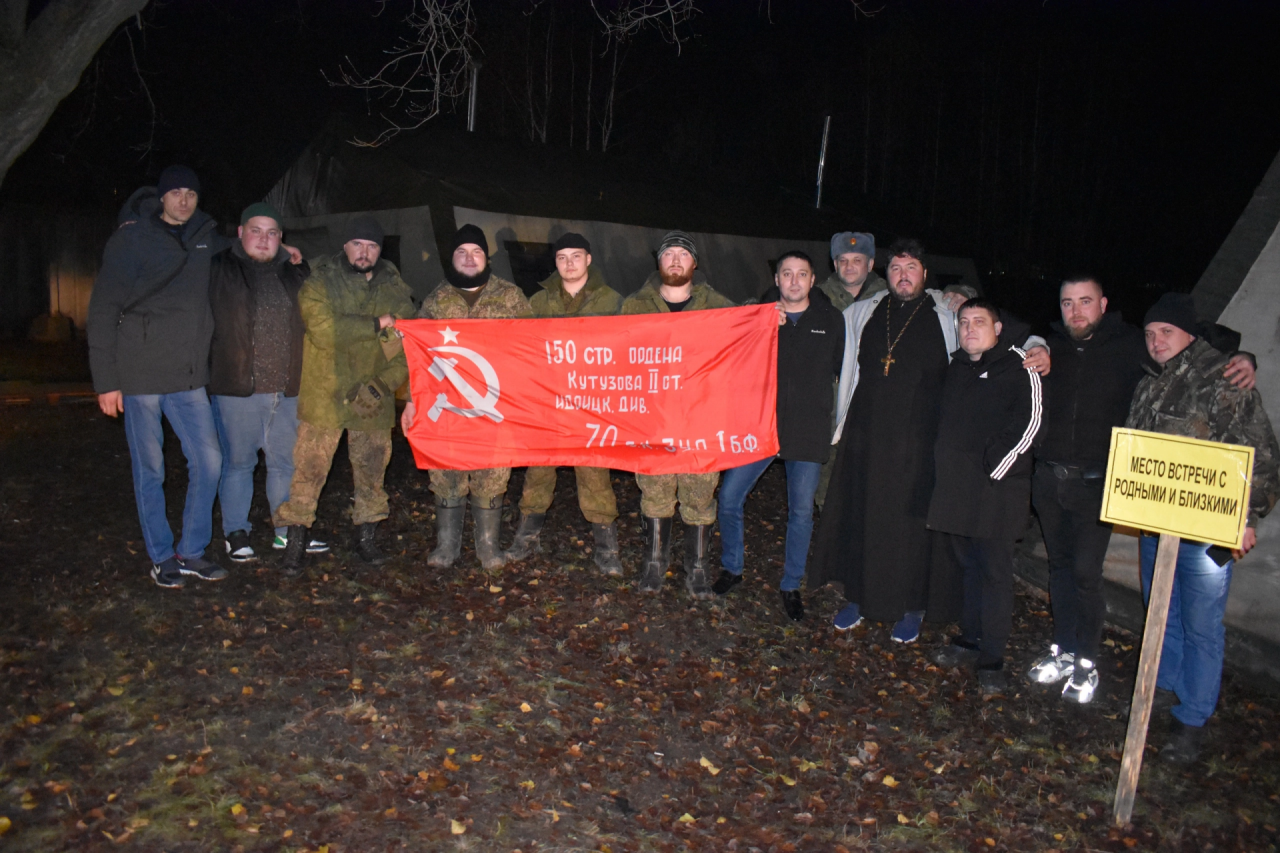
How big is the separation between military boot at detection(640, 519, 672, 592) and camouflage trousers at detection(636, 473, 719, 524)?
86mm

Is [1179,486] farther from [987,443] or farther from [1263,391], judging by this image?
[1263,391]

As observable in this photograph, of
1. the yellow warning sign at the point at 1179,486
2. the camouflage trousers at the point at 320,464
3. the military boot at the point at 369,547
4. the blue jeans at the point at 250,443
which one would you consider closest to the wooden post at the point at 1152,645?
the yellow warning sign at the point at 1179,486

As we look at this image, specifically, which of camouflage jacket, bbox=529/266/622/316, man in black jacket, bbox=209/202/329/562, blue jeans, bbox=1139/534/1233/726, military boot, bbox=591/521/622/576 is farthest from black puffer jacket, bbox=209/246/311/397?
blue jeans, bbox=1139/534/1233/726

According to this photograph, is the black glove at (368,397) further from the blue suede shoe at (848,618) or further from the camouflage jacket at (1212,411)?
the camouflage jacket at (1212,411)

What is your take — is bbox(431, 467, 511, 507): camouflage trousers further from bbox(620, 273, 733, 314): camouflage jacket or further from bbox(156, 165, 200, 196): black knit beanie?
bbox(156, 165, 200, 196): black knit beanie

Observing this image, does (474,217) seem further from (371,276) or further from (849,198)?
(849,198)

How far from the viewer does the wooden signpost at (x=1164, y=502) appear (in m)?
3.43

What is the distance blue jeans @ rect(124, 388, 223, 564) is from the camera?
18.3ft

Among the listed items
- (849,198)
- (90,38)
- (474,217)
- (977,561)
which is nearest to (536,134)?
(849,198)

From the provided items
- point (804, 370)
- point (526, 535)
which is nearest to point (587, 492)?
point (526, 535)

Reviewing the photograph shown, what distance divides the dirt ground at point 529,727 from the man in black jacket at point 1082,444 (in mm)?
557

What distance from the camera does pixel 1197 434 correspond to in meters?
4.33

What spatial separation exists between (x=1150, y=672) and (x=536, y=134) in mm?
28898

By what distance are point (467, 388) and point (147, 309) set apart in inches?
80.7
